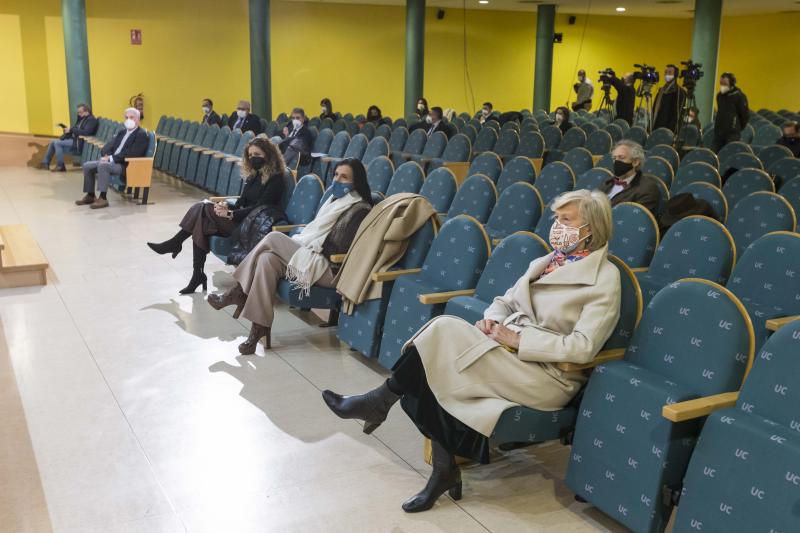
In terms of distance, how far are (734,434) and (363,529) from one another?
4.14 ft

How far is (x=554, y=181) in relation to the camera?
579 centimetres

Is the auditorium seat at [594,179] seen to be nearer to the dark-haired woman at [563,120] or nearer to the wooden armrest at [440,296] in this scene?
the wooden armrest at [440,296]

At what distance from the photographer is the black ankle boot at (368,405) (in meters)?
3.02

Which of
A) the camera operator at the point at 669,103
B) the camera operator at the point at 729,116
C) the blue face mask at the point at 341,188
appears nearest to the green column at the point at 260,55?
the camera operator at the point at 669,103

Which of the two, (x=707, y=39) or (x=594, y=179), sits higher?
(x=707, y=39)

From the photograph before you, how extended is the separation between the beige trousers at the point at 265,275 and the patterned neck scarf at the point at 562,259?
1.74 m

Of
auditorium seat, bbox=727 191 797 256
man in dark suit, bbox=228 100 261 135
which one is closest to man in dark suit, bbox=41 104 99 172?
man in dark suit, bbox=228 100 261 135

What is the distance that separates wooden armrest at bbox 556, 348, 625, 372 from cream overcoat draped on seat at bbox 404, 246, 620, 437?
0.03 metres

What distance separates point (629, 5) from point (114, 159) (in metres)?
13.9

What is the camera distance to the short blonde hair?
295 cm

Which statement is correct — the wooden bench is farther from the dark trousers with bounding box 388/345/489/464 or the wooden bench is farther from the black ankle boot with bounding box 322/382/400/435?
the dark trousers with bounding box 388/345/489/464

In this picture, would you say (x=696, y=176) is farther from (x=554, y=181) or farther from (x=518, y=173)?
(x=518, y=173)

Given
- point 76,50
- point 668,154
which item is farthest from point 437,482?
point 76,50

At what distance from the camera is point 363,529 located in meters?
2.74
